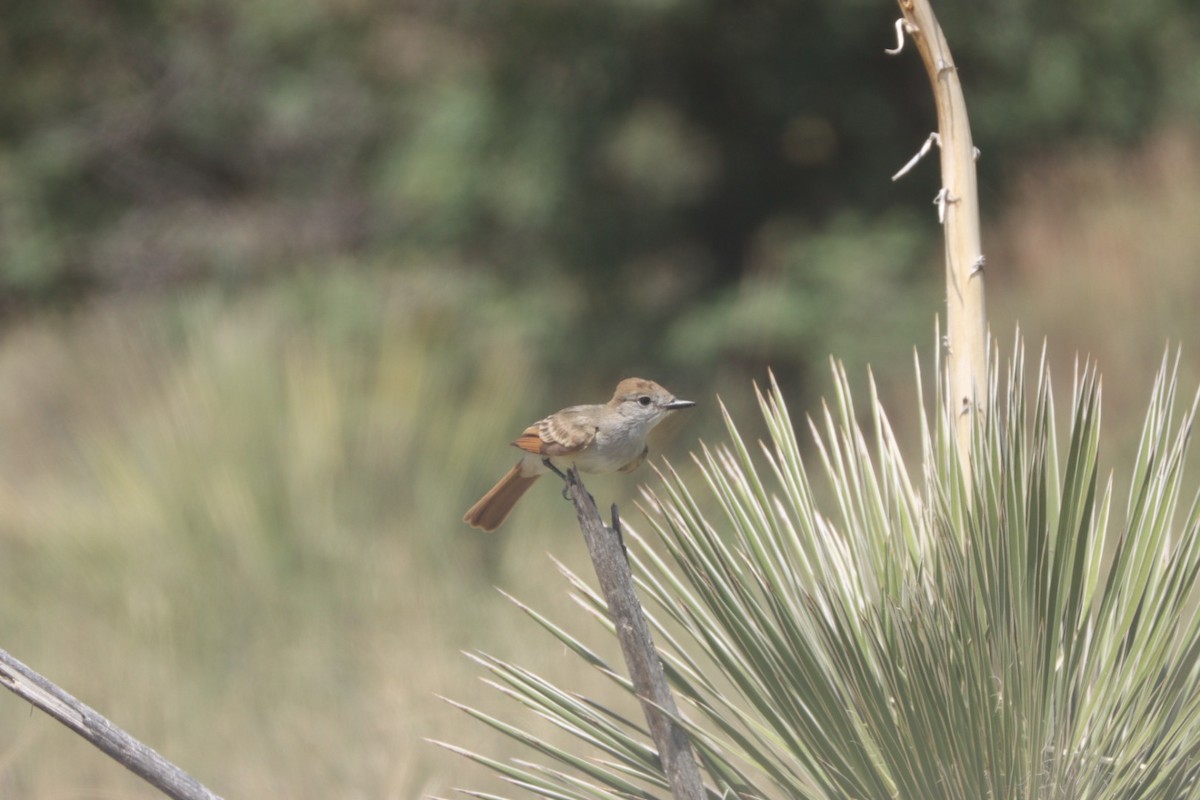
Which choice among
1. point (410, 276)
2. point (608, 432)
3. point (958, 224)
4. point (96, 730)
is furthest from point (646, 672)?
point (410, 276)

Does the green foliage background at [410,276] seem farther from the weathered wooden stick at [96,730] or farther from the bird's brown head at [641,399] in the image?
the weathered wooden stick at [96,730]

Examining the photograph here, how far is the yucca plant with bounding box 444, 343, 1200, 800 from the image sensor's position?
5.25 feet

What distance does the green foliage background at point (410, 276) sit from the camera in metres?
6.43

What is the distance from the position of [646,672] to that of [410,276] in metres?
8.57

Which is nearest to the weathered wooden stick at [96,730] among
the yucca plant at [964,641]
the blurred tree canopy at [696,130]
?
the yucca plant at [964,641]

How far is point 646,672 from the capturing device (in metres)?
1.60

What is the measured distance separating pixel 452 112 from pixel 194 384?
11.0 feet

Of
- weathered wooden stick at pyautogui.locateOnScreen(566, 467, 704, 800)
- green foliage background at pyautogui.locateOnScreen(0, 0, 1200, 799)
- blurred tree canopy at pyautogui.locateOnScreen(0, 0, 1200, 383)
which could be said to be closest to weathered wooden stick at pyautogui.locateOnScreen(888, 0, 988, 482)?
weathered wooden stick at pyautogui.locateOnScreen(566, 467, 704, 800)

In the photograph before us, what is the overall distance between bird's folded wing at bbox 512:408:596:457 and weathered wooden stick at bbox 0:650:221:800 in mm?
1115

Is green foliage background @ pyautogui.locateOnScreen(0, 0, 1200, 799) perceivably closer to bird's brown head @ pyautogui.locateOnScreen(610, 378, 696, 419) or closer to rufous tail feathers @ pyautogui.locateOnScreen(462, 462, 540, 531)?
rufous tail feathers @ pyautogui.locateOnScreen(462, 462, 540, 531)

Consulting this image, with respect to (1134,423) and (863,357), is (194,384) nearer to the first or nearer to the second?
(863,357)

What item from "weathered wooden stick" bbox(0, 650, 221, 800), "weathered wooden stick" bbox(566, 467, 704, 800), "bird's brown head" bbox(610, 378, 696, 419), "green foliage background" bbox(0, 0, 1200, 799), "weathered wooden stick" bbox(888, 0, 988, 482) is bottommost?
"weathered wooden stick" bbox(0, 650, 221, 800)

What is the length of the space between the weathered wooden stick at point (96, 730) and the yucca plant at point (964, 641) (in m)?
0.36

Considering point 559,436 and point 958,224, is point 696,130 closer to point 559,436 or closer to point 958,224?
point 559,436
